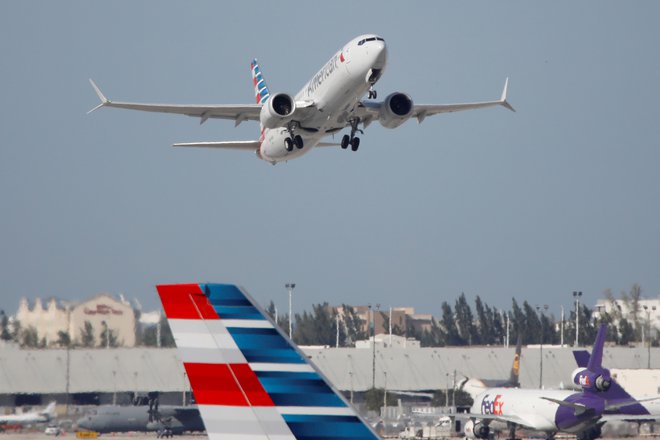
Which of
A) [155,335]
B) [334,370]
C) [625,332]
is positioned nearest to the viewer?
[155,335]

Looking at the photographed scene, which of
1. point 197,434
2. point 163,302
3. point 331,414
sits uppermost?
point 163,302

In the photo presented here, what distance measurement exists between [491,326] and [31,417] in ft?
224

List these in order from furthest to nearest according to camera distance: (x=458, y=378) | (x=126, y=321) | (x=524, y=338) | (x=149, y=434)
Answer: (x=524, y=338) < (x=458, y=378) < (x=149, y=434) < (x=126, y=321)

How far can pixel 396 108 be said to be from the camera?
43.8 m

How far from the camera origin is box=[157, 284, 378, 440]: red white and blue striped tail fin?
11367 millimetres

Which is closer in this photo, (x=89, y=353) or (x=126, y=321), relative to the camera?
(x=126, y=321)

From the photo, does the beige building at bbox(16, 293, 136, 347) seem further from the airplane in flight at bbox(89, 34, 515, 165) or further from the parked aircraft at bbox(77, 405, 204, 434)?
the airplane in flight at bbox(89, 34, 515, 165)

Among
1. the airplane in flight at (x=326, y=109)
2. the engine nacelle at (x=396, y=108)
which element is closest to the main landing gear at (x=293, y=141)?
the airplane in flight at (x=326, y=109)

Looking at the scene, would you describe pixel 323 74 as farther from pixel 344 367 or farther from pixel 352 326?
pixel 352 326

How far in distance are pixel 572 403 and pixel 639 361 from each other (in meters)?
42.2

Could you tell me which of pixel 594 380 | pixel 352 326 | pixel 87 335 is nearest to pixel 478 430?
pixel 594 380

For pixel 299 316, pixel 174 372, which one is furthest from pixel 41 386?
pixel 299 316

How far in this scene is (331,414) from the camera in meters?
11.7

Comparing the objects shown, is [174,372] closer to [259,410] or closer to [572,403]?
[572,403]
